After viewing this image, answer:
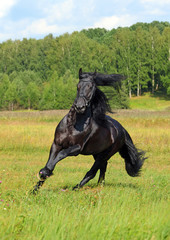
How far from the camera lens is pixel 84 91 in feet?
20.3

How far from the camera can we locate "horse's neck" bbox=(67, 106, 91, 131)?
6.27 meters

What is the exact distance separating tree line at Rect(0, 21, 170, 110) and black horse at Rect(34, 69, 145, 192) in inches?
1716

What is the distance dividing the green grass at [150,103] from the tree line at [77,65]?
2.19 meters

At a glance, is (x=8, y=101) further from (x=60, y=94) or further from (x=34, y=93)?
(x=60, y=94)

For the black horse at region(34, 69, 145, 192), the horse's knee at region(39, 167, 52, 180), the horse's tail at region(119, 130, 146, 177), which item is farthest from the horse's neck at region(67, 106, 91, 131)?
the horse's tail at region(119, 130, 146, 177)

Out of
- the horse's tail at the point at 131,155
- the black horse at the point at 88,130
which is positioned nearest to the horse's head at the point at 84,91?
the black horse at the point at 88,130

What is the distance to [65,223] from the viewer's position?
3832 mm

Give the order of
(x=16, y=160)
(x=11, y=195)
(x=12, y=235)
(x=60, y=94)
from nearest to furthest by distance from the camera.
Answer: (x=12, y=235), (x=11, y=195), (x=16, y=160), (x=60, y=94)

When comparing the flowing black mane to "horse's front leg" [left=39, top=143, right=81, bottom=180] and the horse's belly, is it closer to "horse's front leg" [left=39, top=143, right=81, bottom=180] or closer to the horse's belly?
the horse's belly

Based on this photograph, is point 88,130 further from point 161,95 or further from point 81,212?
point 161,95

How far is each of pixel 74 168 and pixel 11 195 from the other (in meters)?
6.04

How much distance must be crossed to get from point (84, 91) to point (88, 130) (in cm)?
81

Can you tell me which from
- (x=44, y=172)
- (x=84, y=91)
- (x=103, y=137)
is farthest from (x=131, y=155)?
(x=44, y=172)

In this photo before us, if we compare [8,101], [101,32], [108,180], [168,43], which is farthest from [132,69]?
[108,180]
